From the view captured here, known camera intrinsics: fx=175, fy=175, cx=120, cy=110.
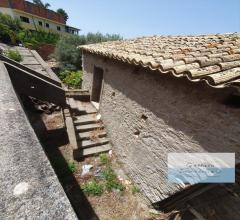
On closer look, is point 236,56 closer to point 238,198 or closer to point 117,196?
point 238,198

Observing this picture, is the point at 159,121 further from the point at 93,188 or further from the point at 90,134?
the point at 90,134

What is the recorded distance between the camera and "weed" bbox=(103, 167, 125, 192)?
5170 millimetres

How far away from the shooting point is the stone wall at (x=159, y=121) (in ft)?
9.38

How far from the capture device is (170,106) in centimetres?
379

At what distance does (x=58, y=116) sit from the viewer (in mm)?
8203

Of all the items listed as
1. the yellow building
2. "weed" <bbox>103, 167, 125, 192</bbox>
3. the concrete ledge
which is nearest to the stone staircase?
"weed" <bbox>103, 167, 125, 192</bbox>

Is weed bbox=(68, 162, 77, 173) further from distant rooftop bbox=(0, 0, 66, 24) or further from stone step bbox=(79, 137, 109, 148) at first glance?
distant rooftop bbox=(0, 0, 66, 24)

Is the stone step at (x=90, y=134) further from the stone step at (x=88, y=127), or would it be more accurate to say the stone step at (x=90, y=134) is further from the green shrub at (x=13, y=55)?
the green shrub at (x=13, y=55)

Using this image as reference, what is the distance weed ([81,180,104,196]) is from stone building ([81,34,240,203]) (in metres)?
1.05

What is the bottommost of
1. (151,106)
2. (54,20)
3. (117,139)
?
(54,20)

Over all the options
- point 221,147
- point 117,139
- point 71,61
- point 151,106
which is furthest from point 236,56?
point 71,61

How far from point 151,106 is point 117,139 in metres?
2.34

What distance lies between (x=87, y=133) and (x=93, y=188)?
7.63 ft

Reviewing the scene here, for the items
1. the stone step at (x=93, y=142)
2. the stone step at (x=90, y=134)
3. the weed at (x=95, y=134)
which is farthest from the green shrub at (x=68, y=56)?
the stone step at (x=93, y=142)
